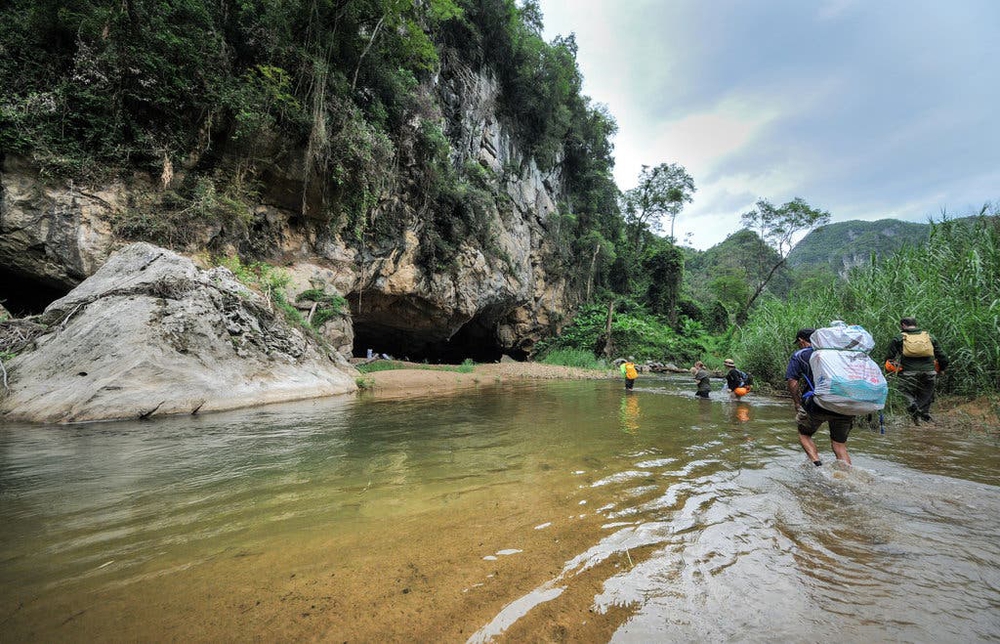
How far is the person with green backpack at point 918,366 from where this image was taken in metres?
5.27

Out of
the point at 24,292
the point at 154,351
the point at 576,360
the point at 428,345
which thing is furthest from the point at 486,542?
the point at 428,345

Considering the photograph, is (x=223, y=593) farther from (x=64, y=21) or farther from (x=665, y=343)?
(x=665, y=343)

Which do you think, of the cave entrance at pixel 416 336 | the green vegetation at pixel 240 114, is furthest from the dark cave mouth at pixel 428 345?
the green vegetation at pixel 240 114

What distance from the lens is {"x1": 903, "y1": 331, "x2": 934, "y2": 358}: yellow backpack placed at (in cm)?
524

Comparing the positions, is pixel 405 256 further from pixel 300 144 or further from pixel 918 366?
pixel 918 366

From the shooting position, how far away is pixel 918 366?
5.32 m

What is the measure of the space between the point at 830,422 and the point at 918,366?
11.1 ft

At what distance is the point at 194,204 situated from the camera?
8.46m

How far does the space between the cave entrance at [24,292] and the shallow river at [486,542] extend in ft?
20.3

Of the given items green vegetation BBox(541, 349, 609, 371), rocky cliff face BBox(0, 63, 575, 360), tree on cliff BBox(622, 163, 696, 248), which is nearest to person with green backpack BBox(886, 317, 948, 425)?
rocky cliff face BBox(0, 63, 575, 360)

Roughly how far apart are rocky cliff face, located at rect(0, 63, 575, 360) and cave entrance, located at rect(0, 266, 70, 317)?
31 millimetres

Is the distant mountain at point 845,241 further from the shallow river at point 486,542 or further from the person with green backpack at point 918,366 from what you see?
the shallow river at point 486,542

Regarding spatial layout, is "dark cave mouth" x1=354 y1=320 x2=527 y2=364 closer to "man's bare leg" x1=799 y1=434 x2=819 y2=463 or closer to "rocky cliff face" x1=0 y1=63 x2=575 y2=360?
"rocky cliff face" x1=0 y1=63 x2=575 y2=360

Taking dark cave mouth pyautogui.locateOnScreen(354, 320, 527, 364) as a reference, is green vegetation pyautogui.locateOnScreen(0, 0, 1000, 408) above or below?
above
